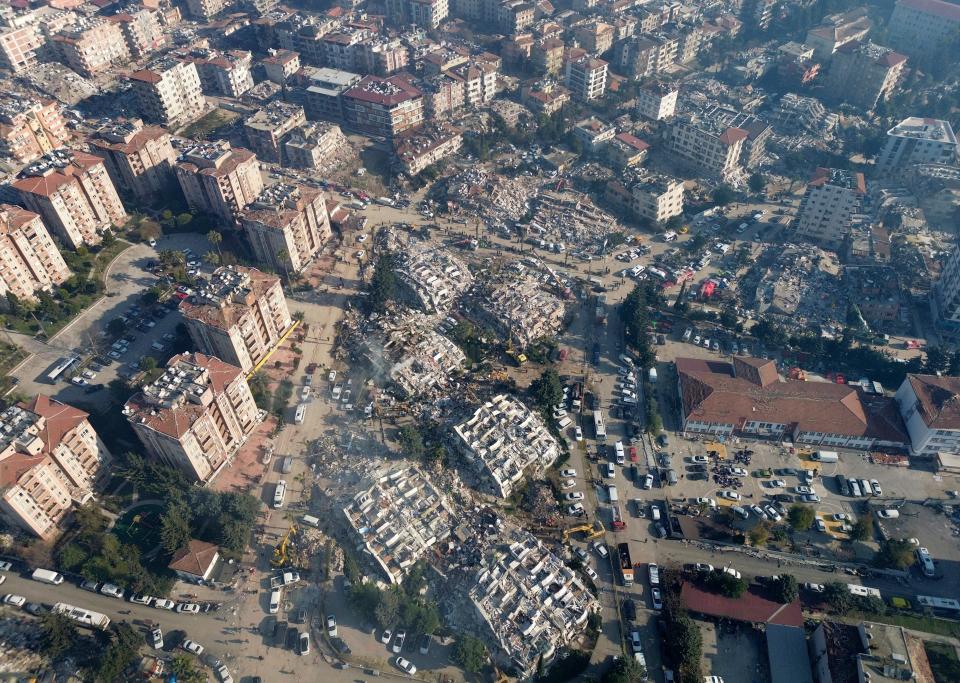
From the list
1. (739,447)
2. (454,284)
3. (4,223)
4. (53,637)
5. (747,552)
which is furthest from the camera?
(454,284)

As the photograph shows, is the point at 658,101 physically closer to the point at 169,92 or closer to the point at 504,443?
the point at 504,443

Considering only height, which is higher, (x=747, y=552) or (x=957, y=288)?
(x=957, y=288)

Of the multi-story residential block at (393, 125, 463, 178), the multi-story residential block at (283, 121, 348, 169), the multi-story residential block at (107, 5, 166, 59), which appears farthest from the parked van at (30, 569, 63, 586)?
the multi-story residential block at (107, 5, 166, 59)

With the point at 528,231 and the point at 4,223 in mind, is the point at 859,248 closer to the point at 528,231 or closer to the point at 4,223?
the point at 528,231

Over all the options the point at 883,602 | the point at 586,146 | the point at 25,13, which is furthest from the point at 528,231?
the point at 25,13

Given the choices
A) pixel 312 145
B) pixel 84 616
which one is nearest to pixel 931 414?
pixel 84 616

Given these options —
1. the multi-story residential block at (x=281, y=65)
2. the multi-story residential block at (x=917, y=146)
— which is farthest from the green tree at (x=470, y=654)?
the multi-story residential block at (x=281, y=65)

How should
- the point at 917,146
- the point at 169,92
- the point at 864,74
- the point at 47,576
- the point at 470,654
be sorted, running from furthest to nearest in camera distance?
the point at 864,74 < the point at 169,92 < the point at 917,146 < the point at 47,576 < the point at 470,654
